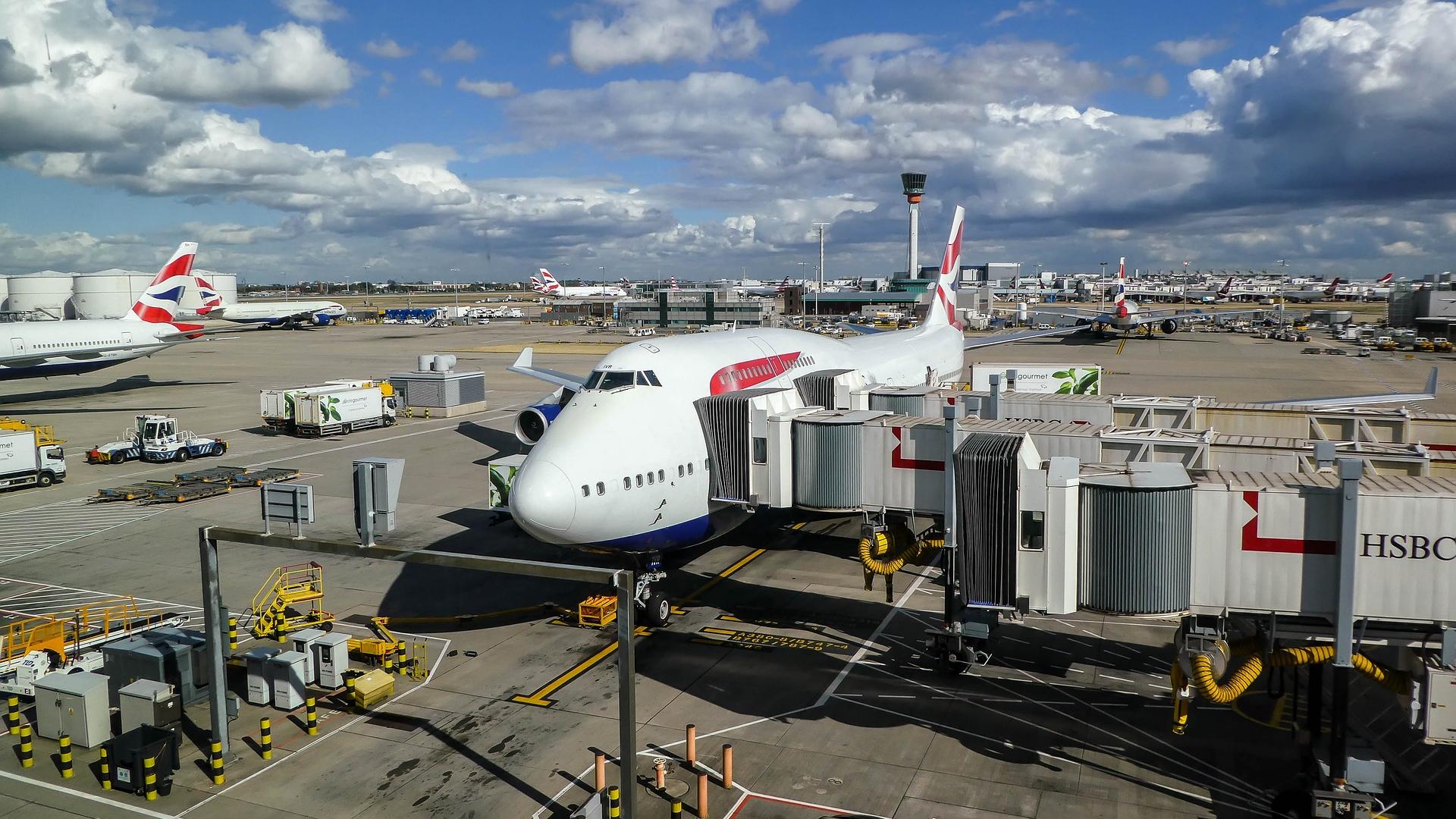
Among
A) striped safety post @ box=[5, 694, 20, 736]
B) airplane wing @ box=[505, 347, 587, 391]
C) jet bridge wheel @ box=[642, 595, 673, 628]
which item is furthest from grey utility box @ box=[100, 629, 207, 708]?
airplane wing @ box=[505, 347, 587, 391]

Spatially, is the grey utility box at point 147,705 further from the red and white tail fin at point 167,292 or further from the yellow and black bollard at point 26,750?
the red and white tail fin at point 167,292

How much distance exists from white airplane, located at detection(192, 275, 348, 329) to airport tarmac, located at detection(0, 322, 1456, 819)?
124m

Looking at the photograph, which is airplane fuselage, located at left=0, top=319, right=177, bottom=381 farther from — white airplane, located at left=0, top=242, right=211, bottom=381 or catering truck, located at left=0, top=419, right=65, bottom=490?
catering truck, located at left=0, top=419, right=65, bottom=490

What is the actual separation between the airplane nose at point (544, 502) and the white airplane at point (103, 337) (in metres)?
61.8

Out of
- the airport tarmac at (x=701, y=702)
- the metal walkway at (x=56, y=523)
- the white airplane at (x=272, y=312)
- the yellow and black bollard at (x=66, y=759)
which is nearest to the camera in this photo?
the airport tarmac at (x=701, y=702)

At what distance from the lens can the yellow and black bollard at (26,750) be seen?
1617cm

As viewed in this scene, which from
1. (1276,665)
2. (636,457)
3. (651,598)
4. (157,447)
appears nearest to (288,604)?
(651,598)

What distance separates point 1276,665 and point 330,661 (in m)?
17.8

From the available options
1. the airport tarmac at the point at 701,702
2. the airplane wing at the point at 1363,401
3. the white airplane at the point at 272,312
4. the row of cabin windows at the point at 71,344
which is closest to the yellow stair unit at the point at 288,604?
the airport tarmac at the point at 701,702

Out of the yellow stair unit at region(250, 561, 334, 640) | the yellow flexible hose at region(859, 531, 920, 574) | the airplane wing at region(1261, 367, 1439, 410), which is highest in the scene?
the airplane wing at region(1261, 367, 1439, 410)

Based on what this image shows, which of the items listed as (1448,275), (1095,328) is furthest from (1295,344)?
(1448,275)

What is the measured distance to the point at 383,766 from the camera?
15.9m

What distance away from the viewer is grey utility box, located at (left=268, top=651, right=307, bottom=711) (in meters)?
18.3

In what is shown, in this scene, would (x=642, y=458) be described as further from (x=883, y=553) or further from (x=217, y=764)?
(x=217, y=764)
